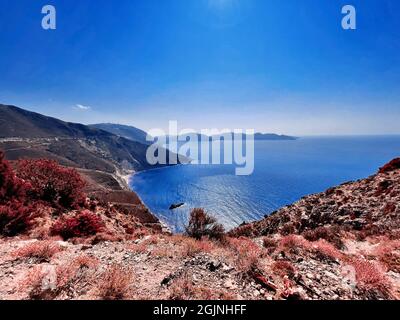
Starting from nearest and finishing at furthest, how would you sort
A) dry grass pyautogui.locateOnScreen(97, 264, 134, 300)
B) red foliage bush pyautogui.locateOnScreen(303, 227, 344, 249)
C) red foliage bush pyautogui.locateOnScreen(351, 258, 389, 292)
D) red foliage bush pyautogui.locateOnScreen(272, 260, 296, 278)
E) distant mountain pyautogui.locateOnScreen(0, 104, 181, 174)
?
dry grass pyautogui.locateOnScreen(97, 264, 134, 300), red foliage bush pyautogui.locateOnScreen(351, 258, 389, 292), red foliage bush pyautogui.locateOnScreen(272, 260, 296, 278), red foliage bush pyautogui.locateOnScreen(303, 227, 344, 249), distant mountain pyautogui.locateOnScreen(0, 104, 181, 174)

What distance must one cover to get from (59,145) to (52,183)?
146 m

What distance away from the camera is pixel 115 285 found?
4891 mm

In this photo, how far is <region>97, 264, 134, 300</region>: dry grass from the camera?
4.71 meters

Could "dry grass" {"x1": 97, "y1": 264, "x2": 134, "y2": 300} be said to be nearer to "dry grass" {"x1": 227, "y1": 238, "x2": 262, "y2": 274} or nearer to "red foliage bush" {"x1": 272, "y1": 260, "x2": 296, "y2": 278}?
"dry grass" {"x1": 227, "y1": 238, "x2": 262, "y2": 274}

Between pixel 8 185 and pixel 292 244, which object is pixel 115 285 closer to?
pixel 292 244

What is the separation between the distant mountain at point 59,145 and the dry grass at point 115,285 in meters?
117

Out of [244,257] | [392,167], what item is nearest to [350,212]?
[244,257]

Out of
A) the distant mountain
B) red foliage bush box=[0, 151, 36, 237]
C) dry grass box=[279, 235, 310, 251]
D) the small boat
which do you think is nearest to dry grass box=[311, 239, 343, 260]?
dry grass box=[279, 235, 310, 251]

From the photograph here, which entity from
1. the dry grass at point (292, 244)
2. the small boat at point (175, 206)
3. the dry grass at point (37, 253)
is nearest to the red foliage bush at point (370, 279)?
the dry grass at point (292, 244)

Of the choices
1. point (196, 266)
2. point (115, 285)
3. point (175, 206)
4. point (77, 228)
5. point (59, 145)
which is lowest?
point (175, 206)

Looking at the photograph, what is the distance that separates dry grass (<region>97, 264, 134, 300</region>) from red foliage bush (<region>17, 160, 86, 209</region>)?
13.3 meters

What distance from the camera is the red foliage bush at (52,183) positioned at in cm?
1596
